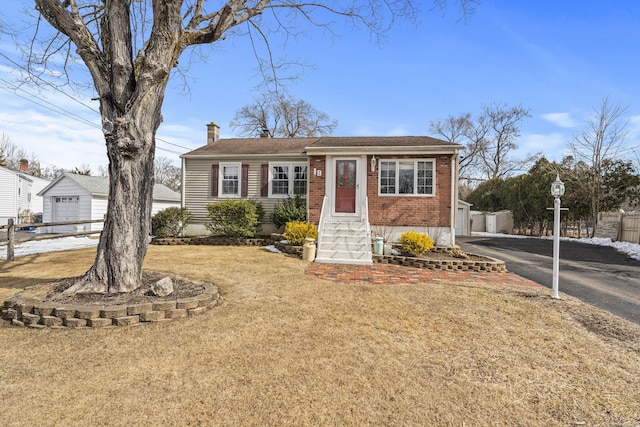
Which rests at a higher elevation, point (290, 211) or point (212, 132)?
point (212, 132)

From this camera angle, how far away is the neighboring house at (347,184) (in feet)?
35.2

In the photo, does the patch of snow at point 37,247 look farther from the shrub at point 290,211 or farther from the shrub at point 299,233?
the shrub at point 299,233

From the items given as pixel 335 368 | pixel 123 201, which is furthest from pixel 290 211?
pixel 335 368

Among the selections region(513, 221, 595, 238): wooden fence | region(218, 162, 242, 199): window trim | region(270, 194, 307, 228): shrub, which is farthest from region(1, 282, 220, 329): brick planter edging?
region(513, 221, 595, 238): wooden fence

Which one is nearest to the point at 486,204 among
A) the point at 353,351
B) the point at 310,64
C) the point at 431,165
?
the point at 431,165

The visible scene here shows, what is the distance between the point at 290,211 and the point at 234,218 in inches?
84.5

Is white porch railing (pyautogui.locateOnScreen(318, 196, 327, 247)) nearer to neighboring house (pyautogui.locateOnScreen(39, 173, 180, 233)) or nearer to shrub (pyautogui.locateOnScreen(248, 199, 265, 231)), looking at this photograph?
shrub (pyautogui.locateOnScreen(248, 199, 265, 231))

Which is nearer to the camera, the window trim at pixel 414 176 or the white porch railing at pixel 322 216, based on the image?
the white porch railing at pixel 322 216

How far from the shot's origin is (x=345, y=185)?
11.5 meters

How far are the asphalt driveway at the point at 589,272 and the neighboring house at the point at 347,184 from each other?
9.21 ft

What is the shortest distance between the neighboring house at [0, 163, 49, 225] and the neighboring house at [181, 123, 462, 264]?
19.2m

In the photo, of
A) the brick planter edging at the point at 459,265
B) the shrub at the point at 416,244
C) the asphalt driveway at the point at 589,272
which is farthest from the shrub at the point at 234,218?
the asphalt driveway at the point at 589,272

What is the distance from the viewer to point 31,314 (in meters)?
3.74

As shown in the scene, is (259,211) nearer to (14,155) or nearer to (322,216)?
(322,216)
